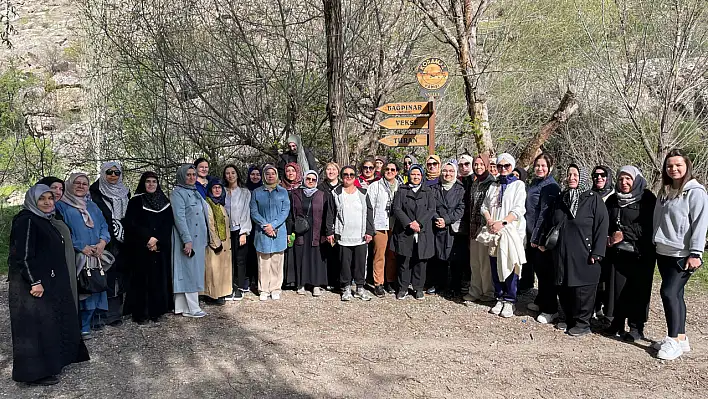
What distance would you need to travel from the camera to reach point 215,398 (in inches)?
158

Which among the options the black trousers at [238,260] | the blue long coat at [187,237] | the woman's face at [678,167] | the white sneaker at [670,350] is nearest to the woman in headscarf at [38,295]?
the blue long coat at [187,237]

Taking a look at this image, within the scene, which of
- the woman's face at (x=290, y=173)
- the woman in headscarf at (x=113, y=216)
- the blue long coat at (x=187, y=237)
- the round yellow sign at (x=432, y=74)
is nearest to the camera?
the woman in headscarf at (x=113, y=216)

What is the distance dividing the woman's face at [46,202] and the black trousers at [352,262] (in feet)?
10.9

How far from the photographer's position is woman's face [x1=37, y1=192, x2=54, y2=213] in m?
4.25

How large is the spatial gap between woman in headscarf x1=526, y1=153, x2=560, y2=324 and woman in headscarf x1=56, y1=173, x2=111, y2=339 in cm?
448

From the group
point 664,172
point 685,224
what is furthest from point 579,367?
point 664,172

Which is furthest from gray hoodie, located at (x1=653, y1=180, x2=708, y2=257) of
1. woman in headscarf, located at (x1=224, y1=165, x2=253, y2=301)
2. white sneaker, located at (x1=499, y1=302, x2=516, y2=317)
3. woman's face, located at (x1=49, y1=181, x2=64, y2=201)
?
woman's face, located at (x1=49, y1=181, x2=64, y2=201)

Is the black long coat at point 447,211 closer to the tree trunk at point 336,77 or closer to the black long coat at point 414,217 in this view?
the black long coat at point 414,217

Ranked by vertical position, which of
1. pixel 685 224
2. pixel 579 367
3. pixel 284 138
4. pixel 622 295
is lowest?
pixel 579 367

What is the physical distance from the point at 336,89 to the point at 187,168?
2800 mm

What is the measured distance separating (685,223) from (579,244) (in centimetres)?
94

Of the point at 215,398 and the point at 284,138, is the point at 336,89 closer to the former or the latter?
the point at 284,138

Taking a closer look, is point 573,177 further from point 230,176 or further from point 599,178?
point 230,176

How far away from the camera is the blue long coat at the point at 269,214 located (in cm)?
648
